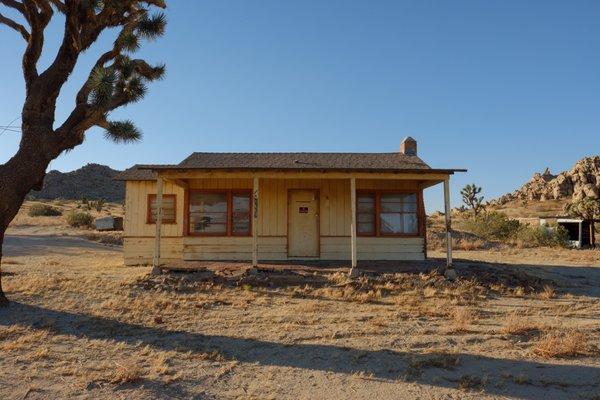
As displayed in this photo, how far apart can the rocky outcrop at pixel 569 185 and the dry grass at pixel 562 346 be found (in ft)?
187

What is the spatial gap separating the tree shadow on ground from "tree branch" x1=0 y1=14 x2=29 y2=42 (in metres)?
6.24

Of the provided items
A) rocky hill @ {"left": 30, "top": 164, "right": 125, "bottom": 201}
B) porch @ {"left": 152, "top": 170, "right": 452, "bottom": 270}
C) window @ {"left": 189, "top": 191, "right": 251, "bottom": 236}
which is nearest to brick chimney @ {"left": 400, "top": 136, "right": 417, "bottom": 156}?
porch @ {"left": 152, "top": 170, "right": 452, "bottom": 270}

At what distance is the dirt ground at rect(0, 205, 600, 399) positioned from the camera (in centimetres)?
581

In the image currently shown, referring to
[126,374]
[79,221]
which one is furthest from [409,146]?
[79,221]

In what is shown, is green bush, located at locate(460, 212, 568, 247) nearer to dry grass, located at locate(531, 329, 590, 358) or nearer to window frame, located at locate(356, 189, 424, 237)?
window frame, located at locate(356, 189, 424, 237)

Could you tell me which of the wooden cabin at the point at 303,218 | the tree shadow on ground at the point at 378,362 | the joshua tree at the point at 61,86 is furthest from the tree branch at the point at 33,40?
the wooden cabin at the point at 303,218

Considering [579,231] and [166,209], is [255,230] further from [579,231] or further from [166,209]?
[579,231]

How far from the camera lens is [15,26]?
417 inches

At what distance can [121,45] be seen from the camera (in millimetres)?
11094

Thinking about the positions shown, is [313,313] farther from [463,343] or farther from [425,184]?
[425,184]

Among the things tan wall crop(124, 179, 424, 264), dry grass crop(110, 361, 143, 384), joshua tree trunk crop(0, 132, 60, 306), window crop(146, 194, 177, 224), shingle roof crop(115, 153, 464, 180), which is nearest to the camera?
dry grass crop(110, 361, 143, 384)

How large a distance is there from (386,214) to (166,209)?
7.52 metres

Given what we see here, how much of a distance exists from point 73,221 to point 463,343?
32927 mm

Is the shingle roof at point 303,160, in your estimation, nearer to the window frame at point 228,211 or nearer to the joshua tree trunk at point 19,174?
the window frame at point 228,211
